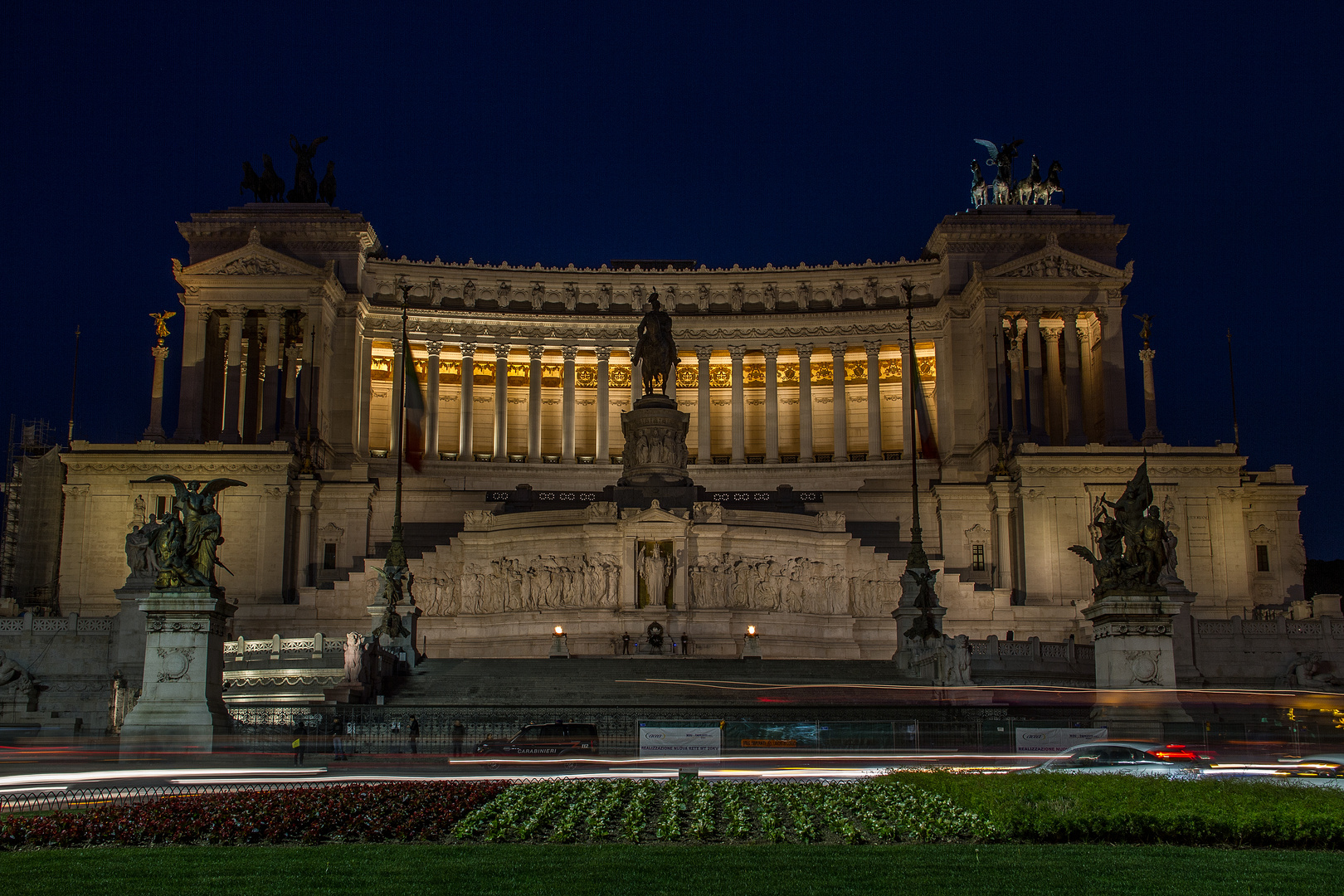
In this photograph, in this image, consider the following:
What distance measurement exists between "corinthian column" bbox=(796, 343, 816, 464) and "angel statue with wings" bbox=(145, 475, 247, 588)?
179 ft

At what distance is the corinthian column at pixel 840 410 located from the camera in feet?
276

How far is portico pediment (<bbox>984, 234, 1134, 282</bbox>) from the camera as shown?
78.8 meters

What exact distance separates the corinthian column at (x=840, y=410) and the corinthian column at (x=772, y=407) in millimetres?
3564

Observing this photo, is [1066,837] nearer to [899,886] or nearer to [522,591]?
[899,886]

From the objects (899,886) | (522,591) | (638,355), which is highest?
(638,355)

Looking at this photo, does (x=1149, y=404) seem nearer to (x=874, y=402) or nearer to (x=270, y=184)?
(x=874, y=402)

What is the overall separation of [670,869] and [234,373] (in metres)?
66.2

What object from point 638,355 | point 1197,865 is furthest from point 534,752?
point 638,355

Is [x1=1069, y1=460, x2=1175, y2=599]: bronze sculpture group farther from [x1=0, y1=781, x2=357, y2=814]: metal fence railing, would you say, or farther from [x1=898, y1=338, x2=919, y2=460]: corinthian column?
[x1=898, y1=338, x2=919, y2=460]: corinthian column

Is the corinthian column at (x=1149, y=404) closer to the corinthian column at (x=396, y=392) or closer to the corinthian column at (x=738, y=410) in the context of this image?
the corinthian column at (x=738, y=410)

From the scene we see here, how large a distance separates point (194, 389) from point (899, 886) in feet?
229

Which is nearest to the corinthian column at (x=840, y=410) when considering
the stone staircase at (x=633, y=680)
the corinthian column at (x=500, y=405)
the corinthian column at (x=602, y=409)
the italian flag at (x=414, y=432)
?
the corinthian column at (x=602, y=409)

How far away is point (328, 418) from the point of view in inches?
3137

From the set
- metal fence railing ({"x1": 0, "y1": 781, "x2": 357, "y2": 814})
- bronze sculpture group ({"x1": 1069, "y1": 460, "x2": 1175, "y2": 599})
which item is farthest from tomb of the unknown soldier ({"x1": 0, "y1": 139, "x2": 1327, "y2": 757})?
metal fence railing ({"x1": 0, "y1": 781, "x2": 357, "y2": 814})
